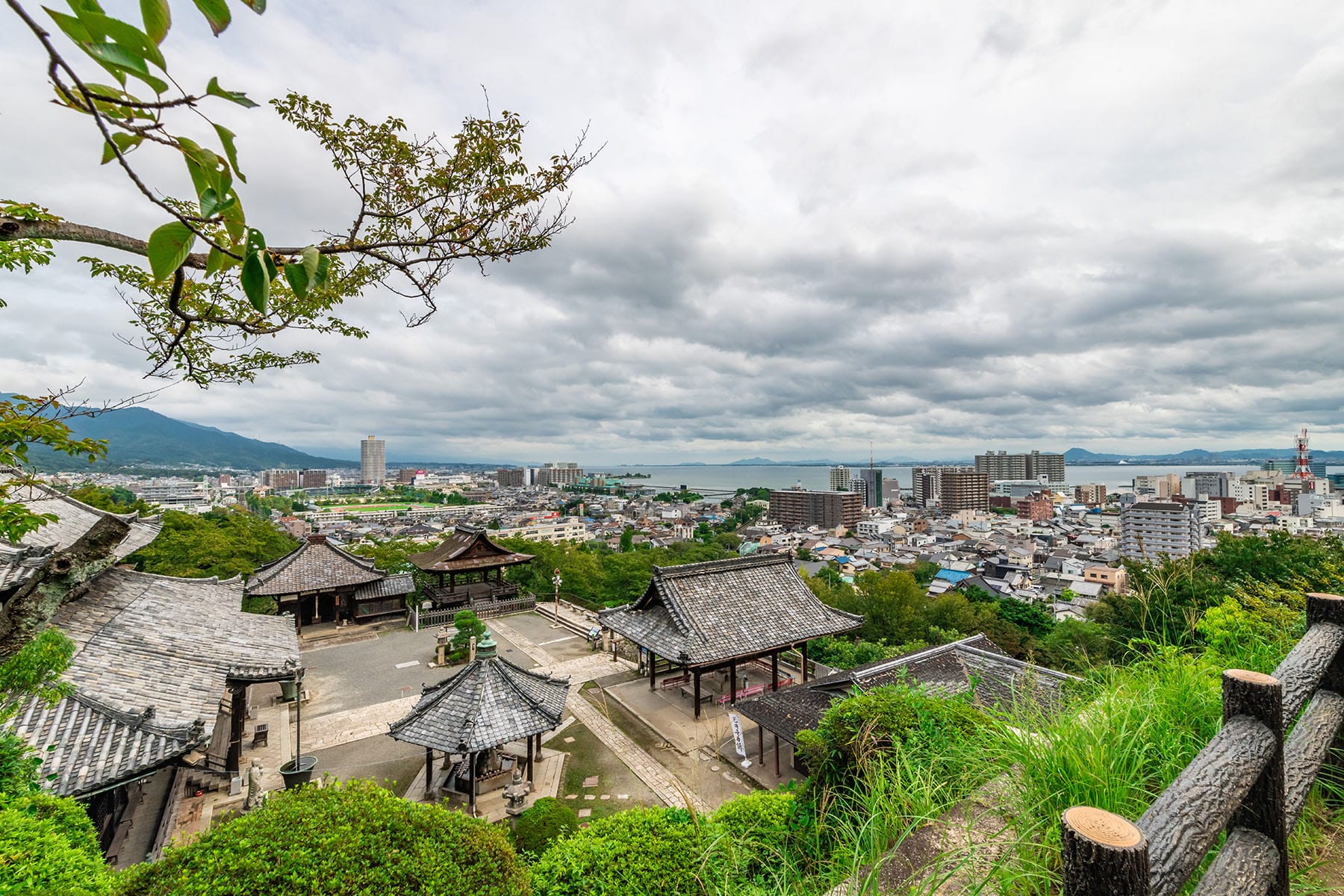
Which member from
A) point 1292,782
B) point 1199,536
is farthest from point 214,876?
point 1199,536

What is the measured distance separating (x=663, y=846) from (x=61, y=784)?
6.04 metres

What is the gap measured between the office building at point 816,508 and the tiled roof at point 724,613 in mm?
91340

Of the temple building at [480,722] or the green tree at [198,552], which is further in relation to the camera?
the green tree at [198,552]

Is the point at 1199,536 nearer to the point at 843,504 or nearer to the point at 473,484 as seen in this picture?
the point at 843,504

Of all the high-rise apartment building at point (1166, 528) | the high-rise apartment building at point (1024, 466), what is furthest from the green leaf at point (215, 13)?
the high-rise apartment building at point (1024, 466)

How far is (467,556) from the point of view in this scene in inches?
797

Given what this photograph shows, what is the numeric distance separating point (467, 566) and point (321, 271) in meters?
20.3

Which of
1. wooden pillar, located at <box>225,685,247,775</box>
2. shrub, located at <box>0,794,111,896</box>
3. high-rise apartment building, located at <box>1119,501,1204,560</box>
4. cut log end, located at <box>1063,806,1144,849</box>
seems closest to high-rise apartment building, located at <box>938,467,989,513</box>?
high-rise apartment building, located at <box>1119,501,1204,560</box>

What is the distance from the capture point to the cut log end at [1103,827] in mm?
1080

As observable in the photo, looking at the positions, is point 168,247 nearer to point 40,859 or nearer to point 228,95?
point 228,95

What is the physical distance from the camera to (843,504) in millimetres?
102938

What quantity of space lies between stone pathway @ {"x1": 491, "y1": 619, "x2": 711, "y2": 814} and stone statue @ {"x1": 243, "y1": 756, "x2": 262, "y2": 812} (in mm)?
5419

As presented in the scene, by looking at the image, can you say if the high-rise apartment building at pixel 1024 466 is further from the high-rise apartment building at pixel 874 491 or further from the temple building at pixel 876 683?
the temple building at pixel 876 683

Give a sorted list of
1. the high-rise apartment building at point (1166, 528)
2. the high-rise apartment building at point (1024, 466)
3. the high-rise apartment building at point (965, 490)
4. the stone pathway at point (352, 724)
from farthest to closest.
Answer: the high-rise apartment building at point (1024, 466) < the high-rise apartment building at point (965, 490) < the high-rise apartment building at point (1166, 528) < the stone pathway at point (352, 724)
